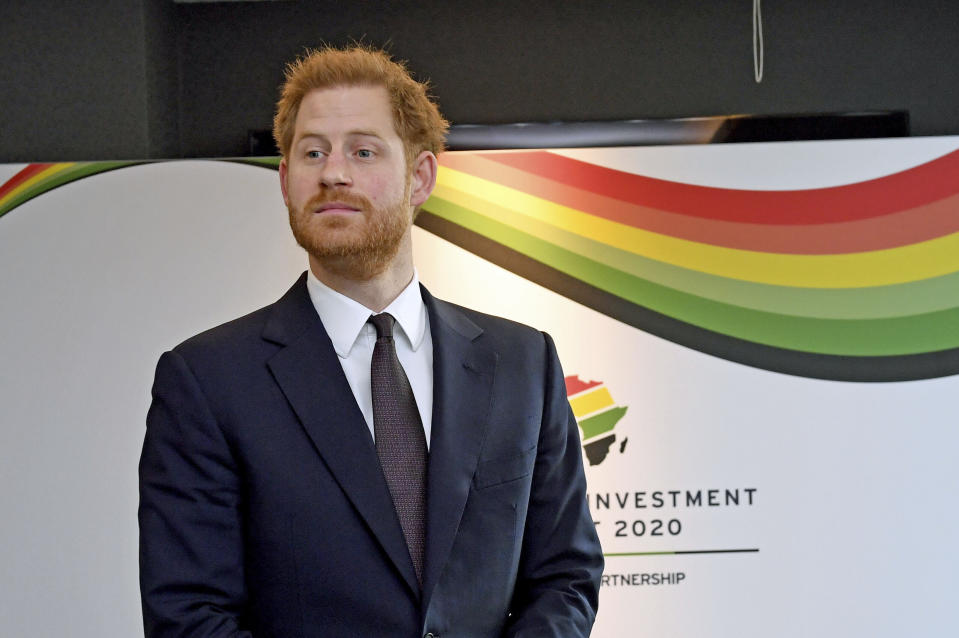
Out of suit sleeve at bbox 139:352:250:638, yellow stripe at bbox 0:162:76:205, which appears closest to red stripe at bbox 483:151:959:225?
yellow stripe at bbox 0:162:76:205

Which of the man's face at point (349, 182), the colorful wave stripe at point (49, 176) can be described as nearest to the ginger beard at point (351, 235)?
the man's face at point (349, 182)

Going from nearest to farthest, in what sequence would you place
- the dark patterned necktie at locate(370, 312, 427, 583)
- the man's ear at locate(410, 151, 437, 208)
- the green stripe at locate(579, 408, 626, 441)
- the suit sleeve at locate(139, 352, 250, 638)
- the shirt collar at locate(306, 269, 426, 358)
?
the suit sleeve at locate(139, 352, 250, 638)
the dark patterned necktie at locate(370, 312, 427, 583)
the shirt collar at locate(306, 269, 426, 358)
the man's ear at locate(410, 151, 437, 208)
the green stripe at locate(579, 408, 626, 441)

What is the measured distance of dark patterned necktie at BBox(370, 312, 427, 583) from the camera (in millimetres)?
1545

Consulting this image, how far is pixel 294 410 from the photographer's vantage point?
154cm

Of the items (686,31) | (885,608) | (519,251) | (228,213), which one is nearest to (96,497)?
(228,213)

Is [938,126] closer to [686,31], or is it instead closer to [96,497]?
[686,31]

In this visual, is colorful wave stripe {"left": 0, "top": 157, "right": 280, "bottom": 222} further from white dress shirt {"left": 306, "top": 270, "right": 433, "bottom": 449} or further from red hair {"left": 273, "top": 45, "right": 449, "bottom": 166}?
white dress shirt {"left": 306, "top": 270, "right": 433, "bottom": 449}

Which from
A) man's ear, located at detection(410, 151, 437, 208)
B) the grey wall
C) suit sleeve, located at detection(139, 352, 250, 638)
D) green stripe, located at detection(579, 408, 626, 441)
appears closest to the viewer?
suit sleeve, located at detection(139, 352, 250, 638)

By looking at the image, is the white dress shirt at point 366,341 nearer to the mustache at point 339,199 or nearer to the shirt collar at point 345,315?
the shirt collar at point 345,315

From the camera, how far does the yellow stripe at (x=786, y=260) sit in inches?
132

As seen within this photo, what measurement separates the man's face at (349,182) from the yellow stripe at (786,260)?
172 cm

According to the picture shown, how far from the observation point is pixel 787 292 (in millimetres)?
3367

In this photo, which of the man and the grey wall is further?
the grey wall

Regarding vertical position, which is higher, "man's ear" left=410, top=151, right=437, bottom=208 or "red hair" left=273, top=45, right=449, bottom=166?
"red hair" left=273, top=45, right=449, bottom=166
